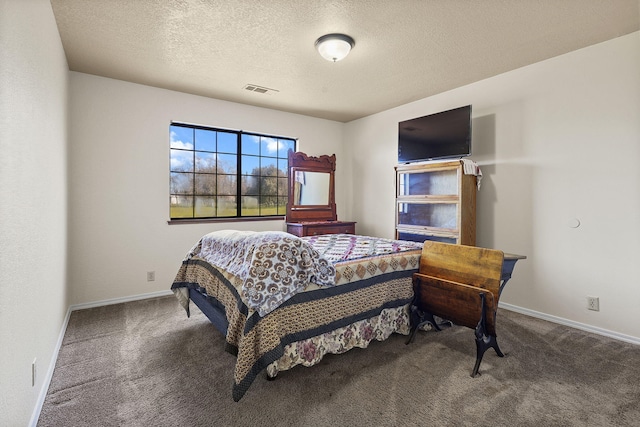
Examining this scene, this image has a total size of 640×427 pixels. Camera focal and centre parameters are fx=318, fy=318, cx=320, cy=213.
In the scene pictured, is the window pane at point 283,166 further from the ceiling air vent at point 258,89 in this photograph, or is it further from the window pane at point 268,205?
the ceiling air vent at point 258,89

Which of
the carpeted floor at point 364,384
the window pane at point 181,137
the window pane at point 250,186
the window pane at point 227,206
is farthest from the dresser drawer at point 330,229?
the carpeted floor at point 364,384

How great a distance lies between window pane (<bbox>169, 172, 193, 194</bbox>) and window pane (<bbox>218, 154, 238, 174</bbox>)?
1.43ft

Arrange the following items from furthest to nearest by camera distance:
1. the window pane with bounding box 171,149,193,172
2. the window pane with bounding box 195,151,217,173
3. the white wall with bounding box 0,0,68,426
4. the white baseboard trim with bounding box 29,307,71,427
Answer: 1. the window pane with bounding box 195,151,217,173
2. the window pane with bounding box 171,149,193,172
3. the white baseboard trim with bounding box 29,307,71,427
4. the white wall with bounding box 0,0,68,426

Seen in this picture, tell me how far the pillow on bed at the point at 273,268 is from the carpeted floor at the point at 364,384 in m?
0.59

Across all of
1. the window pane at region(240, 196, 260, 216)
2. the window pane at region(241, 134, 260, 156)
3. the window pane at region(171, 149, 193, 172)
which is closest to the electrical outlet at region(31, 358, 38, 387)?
the window pane at region(171, 149, 193, 172)

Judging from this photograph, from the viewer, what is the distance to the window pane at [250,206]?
15.3 ft

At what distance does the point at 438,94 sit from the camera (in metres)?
4.16

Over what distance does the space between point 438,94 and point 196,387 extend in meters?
4.13

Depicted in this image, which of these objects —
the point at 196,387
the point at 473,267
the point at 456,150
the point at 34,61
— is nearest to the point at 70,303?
the point at 196,387

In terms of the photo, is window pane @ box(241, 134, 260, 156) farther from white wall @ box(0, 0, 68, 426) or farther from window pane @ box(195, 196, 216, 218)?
white wall @ box(0, 0, 68, 426)

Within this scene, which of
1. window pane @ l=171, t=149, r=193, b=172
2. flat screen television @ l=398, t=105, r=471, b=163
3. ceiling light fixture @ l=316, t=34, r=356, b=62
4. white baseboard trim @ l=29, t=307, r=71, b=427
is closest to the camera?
white baseboard trim @ l=29, t=307, r=71, b=427

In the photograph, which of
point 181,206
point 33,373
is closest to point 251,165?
point 181,206

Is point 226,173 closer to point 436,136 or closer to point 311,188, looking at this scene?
point 311,188

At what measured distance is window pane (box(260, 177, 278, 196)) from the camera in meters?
4.88
